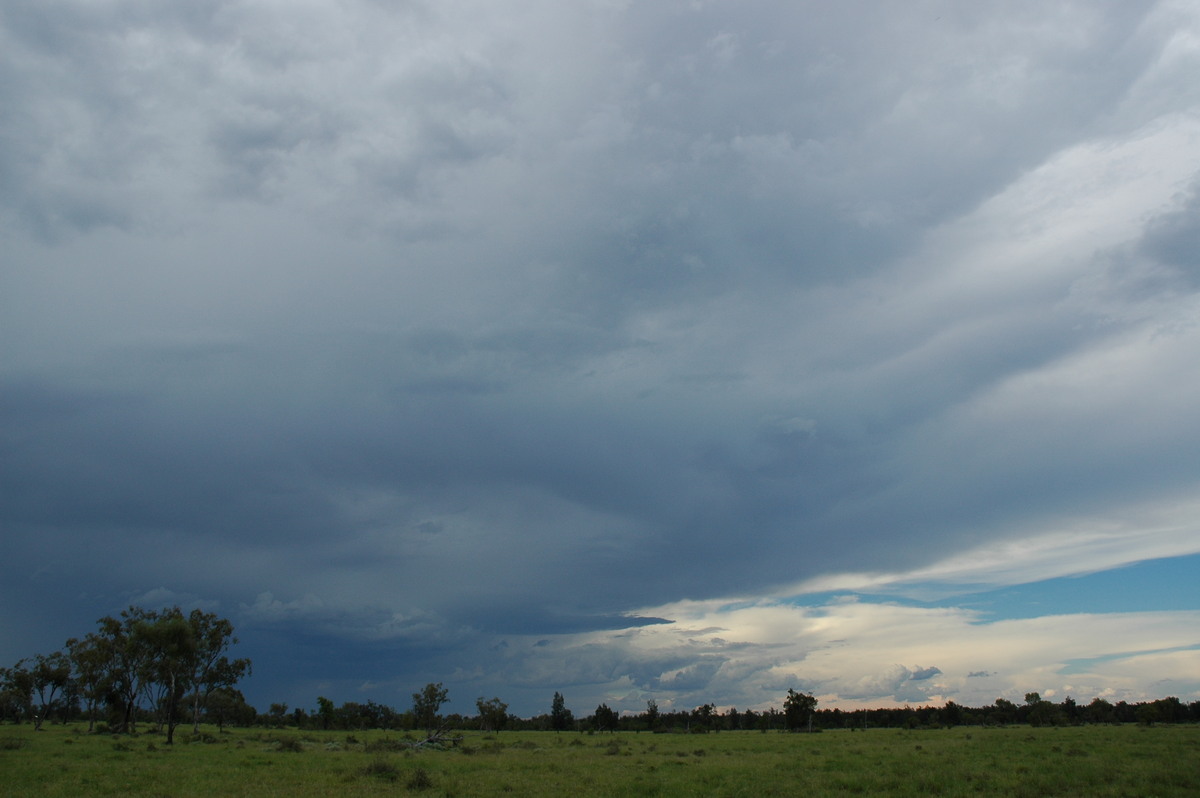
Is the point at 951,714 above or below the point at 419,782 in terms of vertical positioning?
below

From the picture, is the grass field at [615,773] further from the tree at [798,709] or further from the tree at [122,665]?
the tree at [798,709]

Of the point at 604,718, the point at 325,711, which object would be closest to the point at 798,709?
the point at 604,718

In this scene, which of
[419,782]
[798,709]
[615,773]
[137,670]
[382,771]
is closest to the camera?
[419,782]

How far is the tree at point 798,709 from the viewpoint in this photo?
451 feet

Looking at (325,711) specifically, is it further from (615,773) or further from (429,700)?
(615,773)

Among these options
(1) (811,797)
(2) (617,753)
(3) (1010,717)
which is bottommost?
(3) (1010,717)

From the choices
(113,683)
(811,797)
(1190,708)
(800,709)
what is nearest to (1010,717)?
(1190,708)

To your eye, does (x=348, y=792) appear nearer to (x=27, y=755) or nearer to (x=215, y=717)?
(x=27, y=755)

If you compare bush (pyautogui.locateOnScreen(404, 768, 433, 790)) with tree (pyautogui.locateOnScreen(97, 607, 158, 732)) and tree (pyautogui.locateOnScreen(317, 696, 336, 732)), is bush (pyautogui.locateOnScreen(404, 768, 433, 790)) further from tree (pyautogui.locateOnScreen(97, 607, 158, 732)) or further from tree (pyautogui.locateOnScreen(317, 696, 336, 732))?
tree (pyautogui.locateOnScreen(317, 696, 336, 732))

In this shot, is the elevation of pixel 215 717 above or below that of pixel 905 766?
below

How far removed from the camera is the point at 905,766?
127 feet

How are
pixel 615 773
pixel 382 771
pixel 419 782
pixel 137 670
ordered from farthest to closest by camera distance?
pixel 137 670
pixel 615 773
pixel 382 771
pixel 419 782

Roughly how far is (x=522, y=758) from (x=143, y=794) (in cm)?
2662

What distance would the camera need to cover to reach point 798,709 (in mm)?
138250
